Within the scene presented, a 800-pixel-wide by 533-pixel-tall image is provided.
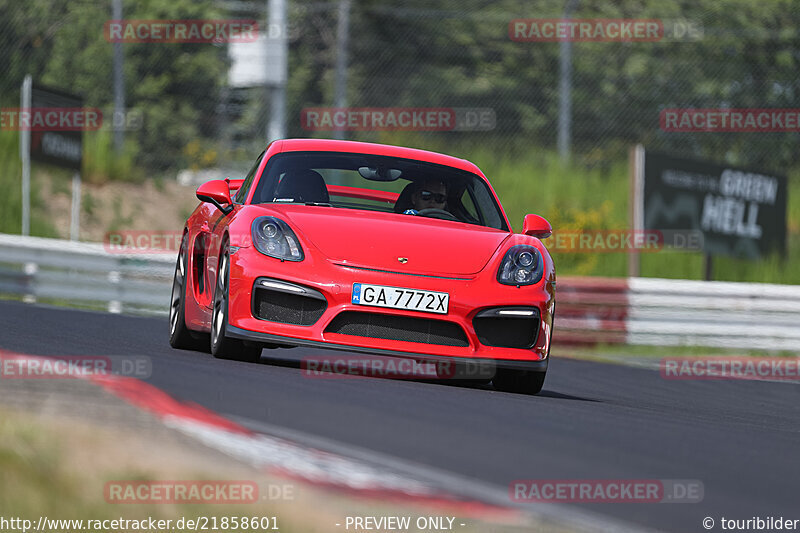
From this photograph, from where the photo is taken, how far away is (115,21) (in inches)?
774

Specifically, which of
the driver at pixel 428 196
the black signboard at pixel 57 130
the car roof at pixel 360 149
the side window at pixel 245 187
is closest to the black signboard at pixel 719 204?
the black signboard at pixel 57 130

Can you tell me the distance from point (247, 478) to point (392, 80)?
54.7 ft

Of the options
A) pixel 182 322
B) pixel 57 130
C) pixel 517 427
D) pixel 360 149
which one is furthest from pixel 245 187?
pixel 57 130

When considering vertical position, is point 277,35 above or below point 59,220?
above

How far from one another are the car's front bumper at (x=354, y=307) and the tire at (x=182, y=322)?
1.31 metres

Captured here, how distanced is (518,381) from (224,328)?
1700 millimetres

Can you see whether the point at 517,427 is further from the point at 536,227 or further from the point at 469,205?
the point at 469,205

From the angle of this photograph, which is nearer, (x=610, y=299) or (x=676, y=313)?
(x=676, y=313)

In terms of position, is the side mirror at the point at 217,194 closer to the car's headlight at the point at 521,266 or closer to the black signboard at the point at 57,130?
the car's headlight at the point at 521,266

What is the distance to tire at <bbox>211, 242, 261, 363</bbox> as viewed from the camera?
7.23 m

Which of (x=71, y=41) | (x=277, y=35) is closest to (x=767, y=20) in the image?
(x=277, y=35)

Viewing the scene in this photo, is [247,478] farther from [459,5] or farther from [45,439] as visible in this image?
[459,5]

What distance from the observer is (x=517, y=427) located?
19.1 feet

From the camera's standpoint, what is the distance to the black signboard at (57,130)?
56.3 feet
